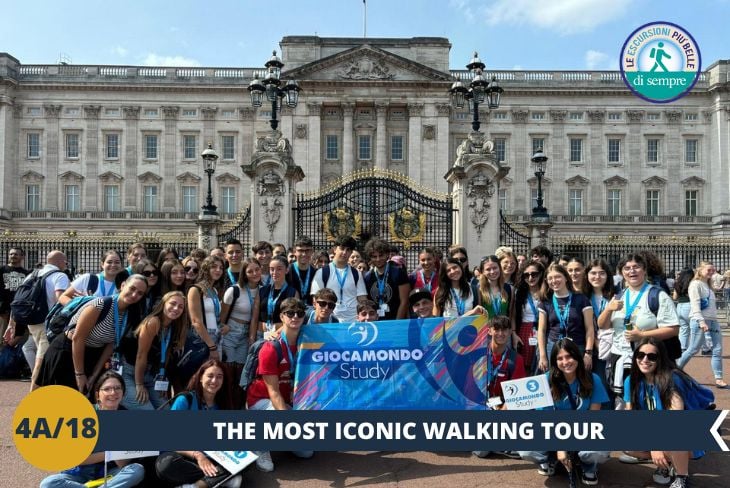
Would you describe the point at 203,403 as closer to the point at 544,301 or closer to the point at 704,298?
the point at 544,301

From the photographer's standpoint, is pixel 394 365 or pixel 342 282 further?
pixel 342 282

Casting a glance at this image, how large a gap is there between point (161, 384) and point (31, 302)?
3690 millimetres

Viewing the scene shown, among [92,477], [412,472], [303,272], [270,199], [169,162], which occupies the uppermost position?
[169,162]

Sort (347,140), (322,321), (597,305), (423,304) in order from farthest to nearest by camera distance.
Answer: (347,140), (597,305), (423,304), (322,321)

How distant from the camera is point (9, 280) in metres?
10.1

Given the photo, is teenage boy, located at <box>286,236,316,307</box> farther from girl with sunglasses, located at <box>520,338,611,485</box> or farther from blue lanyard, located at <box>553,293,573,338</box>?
girl with sunglasses, located at <box>520,338,611,485</box>

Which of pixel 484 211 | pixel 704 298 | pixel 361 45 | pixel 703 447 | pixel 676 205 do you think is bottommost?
pixel 703 447

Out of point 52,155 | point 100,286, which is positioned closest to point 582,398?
point 100,286

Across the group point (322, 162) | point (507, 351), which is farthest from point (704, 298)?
point (322, 162)

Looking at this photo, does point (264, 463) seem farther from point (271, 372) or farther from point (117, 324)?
point (117, 324)

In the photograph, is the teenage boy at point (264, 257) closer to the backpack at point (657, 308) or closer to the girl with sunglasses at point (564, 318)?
the girl with sunglasses at point (564, 318)

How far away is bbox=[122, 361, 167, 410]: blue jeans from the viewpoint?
5.84 m

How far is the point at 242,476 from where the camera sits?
17.1 feet

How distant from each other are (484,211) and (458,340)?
34.8 feet
